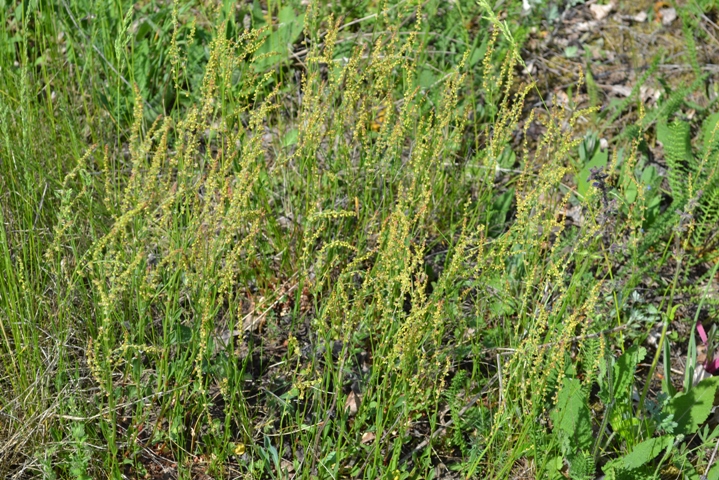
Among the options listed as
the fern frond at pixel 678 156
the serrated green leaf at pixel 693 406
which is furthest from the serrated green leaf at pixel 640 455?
the fern frond at pixel 678 156

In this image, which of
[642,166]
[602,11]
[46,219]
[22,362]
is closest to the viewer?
[22,362]

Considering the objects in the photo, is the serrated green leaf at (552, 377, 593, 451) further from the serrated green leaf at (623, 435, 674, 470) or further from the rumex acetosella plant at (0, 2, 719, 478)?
the serrated green leaf at (623, 435, 674, 470)

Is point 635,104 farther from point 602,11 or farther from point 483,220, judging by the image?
point 483,220

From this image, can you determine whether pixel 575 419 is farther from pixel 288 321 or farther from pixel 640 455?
pixel 288 321

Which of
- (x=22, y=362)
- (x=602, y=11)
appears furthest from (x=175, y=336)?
(x=602, y=11)

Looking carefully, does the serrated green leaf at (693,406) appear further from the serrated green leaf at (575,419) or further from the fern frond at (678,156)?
the fern frond at (678,156)

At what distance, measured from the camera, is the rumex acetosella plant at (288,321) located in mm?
1944

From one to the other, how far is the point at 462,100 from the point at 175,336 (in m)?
1.75

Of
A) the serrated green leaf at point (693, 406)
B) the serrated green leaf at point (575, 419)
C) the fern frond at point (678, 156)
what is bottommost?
the serrated green leaf at point (693, 406)

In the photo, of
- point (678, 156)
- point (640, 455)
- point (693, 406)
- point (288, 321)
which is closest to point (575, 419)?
point (640, 455)

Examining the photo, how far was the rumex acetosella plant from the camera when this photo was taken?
1944 millimetres

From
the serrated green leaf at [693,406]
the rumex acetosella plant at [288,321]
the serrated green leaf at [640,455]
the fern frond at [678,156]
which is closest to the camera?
the rumex acetosella plant at [288,321]

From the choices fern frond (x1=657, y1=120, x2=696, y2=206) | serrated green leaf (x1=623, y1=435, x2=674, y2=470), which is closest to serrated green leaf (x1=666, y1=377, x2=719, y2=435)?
serrated green leaf (x1=623, y1=435, x2=674, y2=470)

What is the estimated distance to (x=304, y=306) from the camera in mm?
2641
